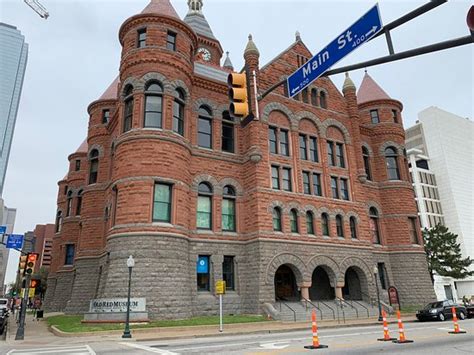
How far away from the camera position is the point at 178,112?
24625mm

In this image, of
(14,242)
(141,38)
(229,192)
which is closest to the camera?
(14,242)

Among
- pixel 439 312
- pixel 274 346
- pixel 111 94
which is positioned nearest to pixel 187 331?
pixel 274 346

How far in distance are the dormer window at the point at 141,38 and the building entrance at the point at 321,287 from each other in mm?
21069

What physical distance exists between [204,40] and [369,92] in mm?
21697

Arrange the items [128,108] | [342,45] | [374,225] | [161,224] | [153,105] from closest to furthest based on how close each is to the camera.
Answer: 1. [342,45]
2. [161,224]
3. [153,105]
4. [128,108]
5. [374,225]

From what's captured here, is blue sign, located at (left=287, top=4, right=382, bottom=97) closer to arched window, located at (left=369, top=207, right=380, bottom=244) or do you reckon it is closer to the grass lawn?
the grass lawn

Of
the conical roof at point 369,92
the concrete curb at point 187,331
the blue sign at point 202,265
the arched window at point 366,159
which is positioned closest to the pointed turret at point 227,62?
the conical roof at point 369,92

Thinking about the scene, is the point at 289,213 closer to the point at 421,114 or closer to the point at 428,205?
the point at 428,205

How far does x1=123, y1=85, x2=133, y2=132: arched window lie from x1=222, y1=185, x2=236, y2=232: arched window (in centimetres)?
791

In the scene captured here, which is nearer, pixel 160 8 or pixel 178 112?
pixel 178 112

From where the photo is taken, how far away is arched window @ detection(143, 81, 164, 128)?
76.4ft

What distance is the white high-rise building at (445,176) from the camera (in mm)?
94562

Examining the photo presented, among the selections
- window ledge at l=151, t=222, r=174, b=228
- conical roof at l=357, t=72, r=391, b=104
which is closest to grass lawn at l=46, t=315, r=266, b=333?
window ledge at l=151, t=222, r=174, b=228

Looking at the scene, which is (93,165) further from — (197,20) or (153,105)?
(197,20)
